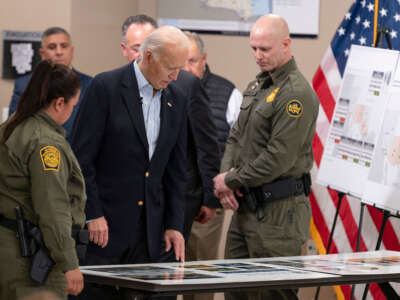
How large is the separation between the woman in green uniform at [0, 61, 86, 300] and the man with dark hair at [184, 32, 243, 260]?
201 centimetres

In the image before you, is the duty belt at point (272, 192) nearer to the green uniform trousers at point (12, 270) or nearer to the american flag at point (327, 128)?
the american flag at point (327, 128)

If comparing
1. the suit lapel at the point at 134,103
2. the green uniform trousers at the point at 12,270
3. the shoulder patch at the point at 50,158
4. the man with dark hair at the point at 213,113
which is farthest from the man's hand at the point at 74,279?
the man with dark hair at the point at 213,113

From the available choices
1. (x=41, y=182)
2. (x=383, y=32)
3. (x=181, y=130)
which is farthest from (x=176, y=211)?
(x=383, y=32)

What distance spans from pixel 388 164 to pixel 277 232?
0.72 metres

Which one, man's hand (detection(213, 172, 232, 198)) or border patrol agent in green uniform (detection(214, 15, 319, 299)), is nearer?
border patrol agent in green uniform (detection(214, 15, 319, 299))

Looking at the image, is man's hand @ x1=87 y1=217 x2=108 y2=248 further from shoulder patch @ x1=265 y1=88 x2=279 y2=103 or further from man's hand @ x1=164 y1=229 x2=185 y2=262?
shoulder patch @ x1=265 y1=88 x2=279 y2=103

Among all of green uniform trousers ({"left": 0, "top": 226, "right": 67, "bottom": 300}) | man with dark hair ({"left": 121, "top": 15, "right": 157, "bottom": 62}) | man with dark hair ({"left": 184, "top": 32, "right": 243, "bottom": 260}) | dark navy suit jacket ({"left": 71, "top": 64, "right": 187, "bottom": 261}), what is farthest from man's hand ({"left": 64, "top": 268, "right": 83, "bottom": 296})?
man with dark hair ({"left": 184, "top": 32, "right": 243, "bottom": 260})

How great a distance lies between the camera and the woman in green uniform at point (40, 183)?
242 cm

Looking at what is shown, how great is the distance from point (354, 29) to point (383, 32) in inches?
19.5

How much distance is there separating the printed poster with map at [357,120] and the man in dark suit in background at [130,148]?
1.32 m

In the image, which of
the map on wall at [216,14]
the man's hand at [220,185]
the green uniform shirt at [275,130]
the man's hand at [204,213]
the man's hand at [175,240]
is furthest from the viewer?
the map on wall at [216,14]

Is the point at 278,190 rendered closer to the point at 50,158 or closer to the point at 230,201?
the point at 230,201

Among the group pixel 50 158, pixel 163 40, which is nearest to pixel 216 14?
pixel 163 40

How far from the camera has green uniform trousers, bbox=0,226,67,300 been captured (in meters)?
2.46
